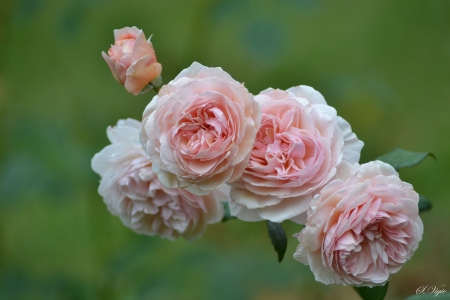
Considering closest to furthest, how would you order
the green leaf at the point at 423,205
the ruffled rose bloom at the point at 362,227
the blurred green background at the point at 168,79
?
the ruffled rose bloom at the point at 362,227 → the green leaf at the point at 423,205 → the blurred green background at the point at 168,79

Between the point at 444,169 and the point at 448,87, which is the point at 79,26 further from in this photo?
the point at 448,87

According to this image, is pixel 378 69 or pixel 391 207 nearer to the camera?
pixel 391 207

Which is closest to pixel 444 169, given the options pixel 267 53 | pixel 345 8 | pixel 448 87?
pixel 448 87

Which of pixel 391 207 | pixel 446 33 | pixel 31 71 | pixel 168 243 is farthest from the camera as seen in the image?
pixel 446 33

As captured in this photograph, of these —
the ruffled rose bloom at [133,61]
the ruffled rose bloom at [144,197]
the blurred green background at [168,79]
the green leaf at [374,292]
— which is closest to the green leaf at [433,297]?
the green leaf at [374,292]

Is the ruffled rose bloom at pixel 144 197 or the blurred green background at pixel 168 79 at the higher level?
the ruffled rose bloom at pixel 144 197

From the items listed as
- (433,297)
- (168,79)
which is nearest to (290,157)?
(433,297)

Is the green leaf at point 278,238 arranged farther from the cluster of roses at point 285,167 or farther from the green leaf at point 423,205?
the green leaf at point 423,205
